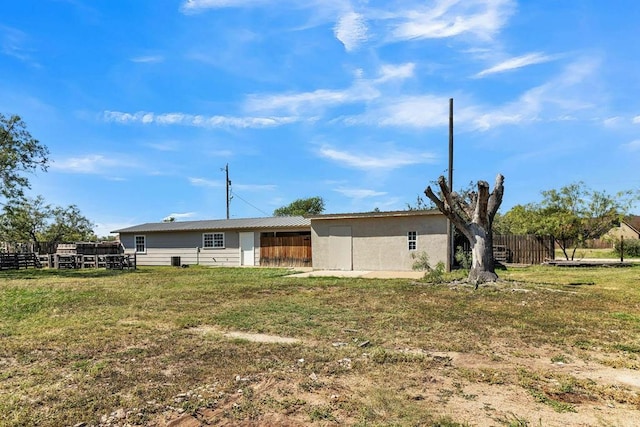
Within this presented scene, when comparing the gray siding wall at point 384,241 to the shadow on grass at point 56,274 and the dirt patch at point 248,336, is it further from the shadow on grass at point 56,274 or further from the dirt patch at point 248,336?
the dirt patch at point 248,336

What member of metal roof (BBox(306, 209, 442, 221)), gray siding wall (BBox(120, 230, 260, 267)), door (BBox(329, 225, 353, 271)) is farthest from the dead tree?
gray siding wall (BBox(120, 230, 260, 267))

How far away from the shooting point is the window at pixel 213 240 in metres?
24.8

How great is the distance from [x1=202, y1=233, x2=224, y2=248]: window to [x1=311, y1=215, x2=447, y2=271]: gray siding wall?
665 centimetres

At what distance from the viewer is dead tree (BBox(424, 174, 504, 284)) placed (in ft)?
41.5

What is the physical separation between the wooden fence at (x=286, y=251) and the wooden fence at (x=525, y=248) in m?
10.4

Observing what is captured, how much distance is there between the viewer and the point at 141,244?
2727 centimetres

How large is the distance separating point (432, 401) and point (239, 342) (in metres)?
2.87

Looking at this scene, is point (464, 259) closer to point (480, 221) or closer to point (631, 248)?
point (480, 221)

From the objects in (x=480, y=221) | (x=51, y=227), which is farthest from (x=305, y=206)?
(x=480, y=221)

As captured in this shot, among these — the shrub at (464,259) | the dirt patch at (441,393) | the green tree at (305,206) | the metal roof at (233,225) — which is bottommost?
the dirt patch at (441,393)

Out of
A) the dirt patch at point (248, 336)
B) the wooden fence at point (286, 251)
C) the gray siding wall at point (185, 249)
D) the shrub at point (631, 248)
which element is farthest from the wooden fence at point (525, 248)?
the dirt patch at point (248, 336)

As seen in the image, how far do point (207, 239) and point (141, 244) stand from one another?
520 centimetres

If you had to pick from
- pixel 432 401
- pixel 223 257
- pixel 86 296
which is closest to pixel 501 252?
pixel 223 257

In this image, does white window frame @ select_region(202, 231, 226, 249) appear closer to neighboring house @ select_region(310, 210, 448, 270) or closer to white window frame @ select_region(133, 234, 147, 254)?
white window frame @ select_region(133, 234, 147, 254)
